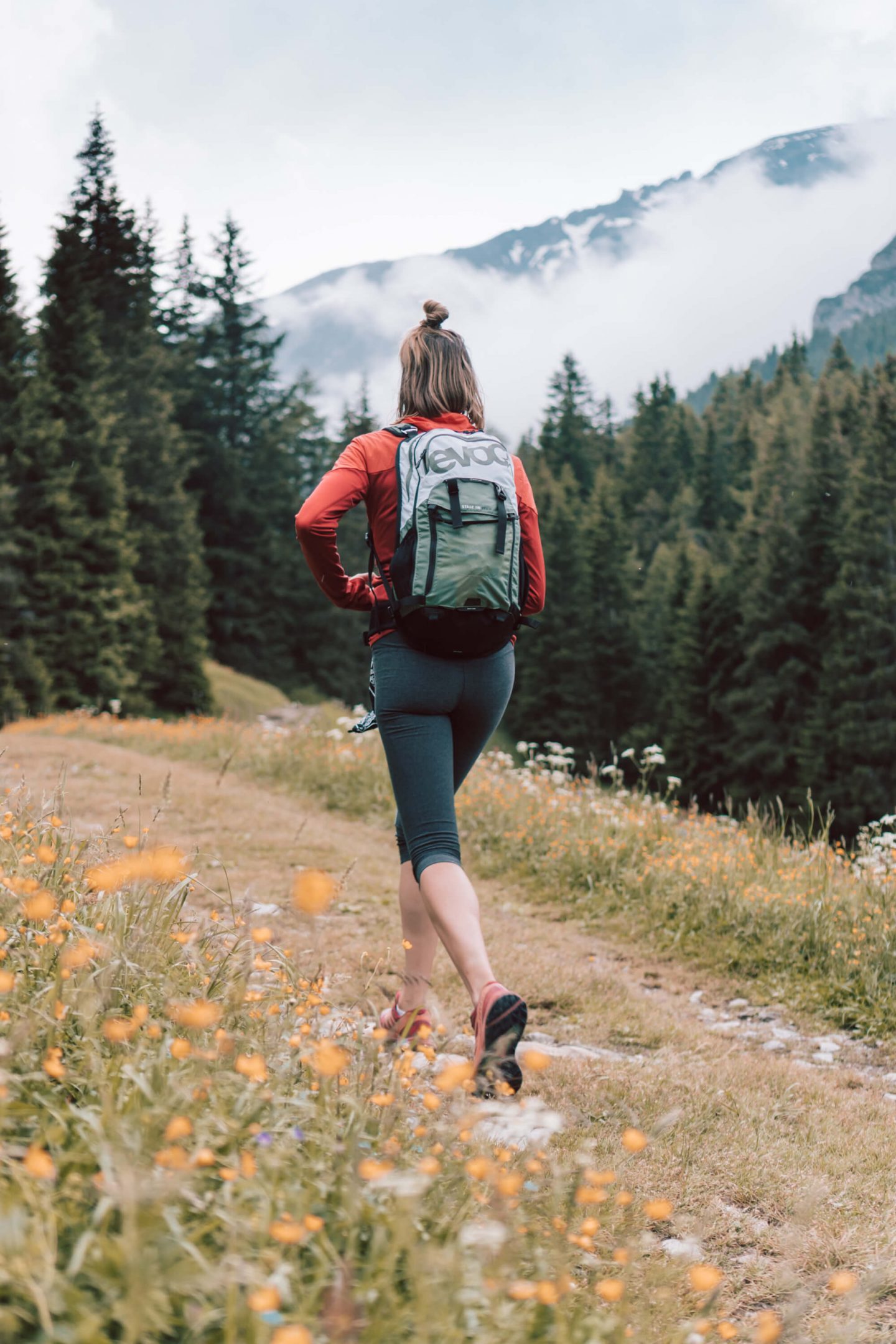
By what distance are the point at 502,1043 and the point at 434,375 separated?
200 centimetres

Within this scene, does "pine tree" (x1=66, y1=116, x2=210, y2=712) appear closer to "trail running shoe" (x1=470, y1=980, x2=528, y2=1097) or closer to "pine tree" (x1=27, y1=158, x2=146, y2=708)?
"pine tree" (x1=27, y1=158, x2=146, y2=708)

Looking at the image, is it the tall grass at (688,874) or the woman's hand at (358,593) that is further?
the tall grass at (688,874)

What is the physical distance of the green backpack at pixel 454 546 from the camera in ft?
8.87

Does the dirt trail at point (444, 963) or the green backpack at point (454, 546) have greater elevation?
the green backpack at point (454, 546)

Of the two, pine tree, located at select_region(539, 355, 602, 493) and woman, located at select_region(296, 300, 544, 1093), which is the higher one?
pine tree, located at select_region(539, 355, 602, 493)

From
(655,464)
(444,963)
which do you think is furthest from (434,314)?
(655,464)

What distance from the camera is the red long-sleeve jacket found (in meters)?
2.85

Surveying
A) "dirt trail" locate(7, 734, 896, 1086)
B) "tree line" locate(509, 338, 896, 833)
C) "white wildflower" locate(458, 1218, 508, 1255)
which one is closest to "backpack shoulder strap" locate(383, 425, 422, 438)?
"dirt trail" locate(7, 734, 896, 1086)

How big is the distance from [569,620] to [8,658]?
1125 inches

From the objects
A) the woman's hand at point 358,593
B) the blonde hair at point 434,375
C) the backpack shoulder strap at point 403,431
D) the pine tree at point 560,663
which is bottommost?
the pine tree at point 560,663

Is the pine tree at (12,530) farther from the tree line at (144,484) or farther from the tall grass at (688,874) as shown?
the tall grass at (688,874)

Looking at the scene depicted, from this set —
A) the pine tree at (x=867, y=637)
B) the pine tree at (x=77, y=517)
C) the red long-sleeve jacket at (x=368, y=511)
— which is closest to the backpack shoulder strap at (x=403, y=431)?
the red long-sleeve jacket at (x=368, y=511)

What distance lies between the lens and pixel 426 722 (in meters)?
2.90

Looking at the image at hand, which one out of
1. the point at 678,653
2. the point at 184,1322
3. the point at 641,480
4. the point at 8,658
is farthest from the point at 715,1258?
the point at 641,480
